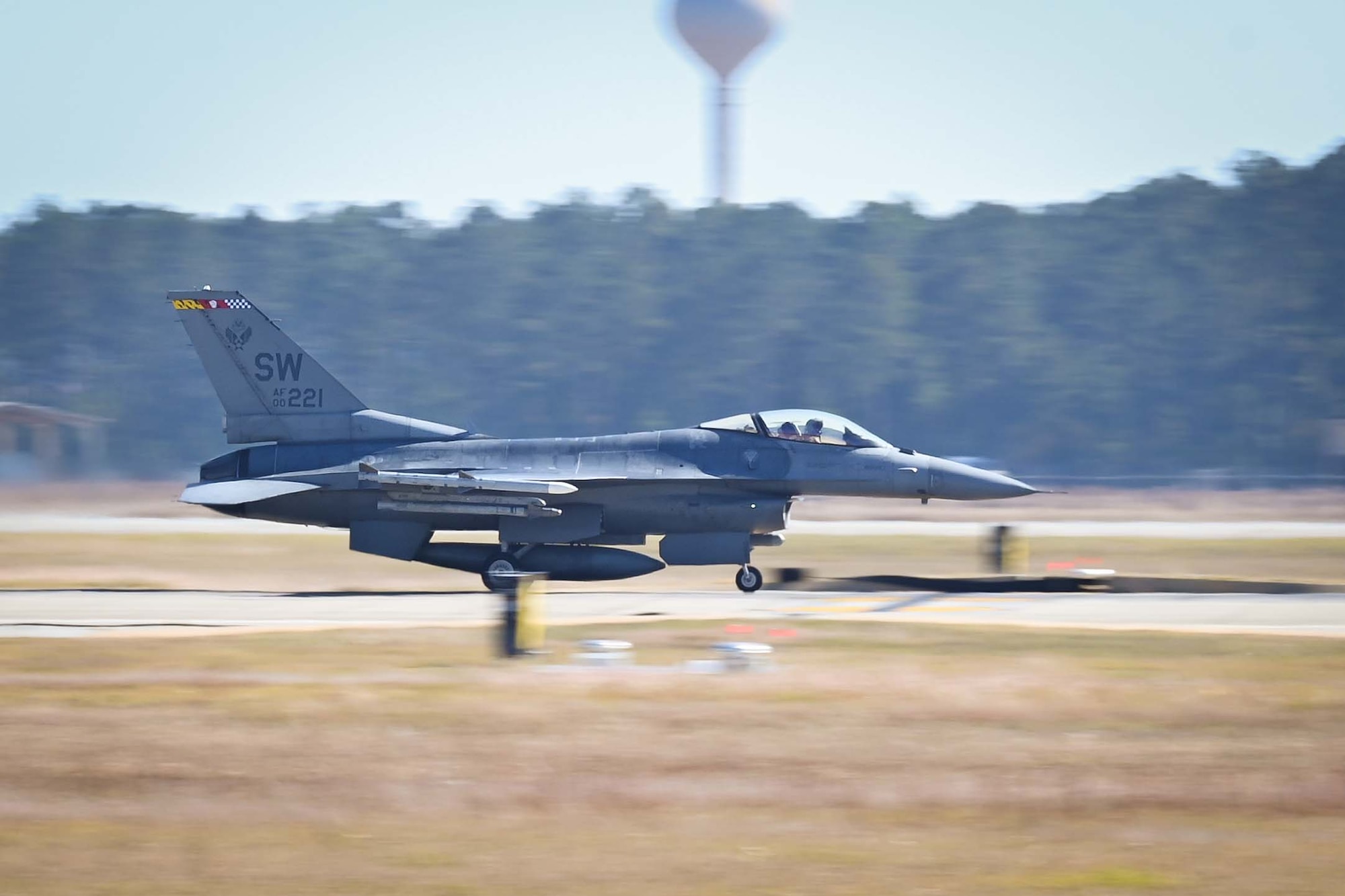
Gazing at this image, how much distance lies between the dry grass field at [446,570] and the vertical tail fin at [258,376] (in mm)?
2697

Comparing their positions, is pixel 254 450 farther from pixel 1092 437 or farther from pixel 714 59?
pixel 714 59

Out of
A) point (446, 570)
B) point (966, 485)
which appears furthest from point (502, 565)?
point (966, 485)

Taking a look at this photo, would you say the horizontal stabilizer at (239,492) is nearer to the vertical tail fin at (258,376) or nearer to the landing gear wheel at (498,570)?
the vertical tail fin at (258,376)

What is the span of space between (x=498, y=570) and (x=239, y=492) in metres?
4.09

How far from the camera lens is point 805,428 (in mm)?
23125

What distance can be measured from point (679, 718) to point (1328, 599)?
40.8 ft

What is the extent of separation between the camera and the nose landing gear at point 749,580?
2288 centimetres

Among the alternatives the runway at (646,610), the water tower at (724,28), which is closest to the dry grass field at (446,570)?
the runway at (646,610)

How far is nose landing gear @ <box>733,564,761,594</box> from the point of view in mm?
22875

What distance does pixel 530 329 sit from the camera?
7994 centimetres

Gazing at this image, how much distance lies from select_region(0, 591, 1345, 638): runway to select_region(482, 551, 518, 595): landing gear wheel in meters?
0.36

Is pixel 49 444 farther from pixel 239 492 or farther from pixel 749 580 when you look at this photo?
pixel 749 580

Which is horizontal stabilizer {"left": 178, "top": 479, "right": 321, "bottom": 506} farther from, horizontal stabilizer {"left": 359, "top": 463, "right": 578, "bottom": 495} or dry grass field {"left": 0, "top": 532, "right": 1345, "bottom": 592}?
dry grass field {"left": 0, "top": 532, "right": 1345, "bottom": 592}

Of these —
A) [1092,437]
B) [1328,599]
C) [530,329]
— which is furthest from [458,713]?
[530,329]
